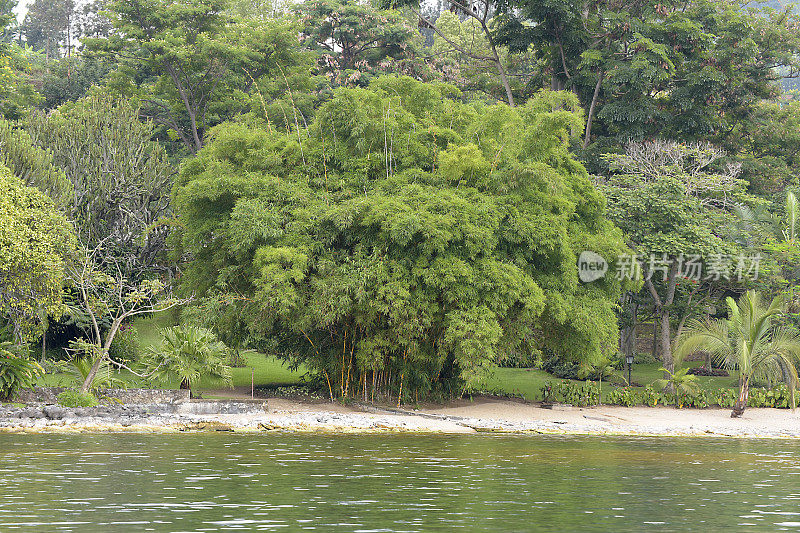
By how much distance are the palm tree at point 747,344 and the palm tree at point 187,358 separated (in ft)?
47.9

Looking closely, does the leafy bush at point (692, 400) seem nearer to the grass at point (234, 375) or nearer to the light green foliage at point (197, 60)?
the grass at point (234, 375)

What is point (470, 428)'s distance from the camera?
2320cm

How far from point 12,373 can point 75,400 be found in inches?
76.7

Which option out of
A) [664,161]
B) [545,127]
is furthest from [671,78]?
[545,127]

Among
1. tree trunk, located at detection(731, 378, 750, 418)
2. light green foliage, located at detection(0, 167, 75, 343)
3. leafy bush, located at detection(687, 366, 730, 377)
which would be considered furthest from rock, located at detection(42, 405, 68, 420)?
leafy bush, located at detection(687, 366, 730, 377)

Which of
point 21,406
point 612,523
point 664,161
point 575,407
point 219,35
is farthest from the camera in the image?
point 219,35

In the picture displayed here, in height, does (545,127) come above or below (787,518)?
above

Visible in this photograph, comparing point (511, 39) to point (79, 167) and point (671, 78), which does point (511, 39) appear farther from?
point (79, 167)

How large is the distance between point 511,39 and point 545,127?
1839 centimetres

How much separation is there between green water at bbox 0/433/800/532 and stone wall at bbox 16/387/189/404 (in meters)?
5.13

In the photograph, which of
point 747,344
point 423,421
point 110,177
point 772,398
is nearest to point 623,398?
point 747,344

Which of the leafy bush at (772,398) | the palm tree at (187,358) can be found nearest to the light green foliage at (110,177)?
the palm tree at (187,358)

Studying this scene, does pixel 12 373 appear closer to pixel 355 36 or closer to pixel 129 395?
pixel 129 395

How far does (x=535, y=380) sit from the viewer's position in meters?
39.2
